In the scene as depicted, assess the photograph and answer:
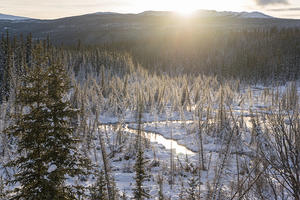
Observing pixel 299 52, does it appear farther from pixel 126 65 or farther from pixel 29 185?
pixel 29 185

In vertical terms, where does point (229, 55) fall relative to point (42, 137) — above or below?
above

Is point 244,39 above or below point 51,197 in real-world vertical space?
above

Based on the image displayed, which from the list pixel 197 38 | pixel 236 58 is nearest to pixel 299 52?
pixel 236 58

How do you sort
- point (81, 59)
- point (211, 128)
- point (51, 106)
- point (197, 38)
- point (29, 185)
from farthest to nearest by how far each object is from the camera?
point (197, 38)
point (81, 59)
point (211, 128)
point (51, 106)
point (29, 185)

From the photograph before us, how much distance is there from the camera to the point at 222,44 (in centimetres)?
10675

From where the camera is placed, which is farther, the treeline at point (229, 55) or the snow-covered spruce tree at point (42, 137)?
the treeline at point (229, 55)

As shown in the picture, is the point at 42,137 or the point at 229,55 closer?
the point at 42,137

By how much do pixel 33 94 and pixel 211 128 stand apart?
12.4 meters

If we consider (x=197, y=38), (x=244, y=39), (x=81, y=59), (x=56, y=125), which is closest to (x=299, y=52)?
(x=244, y=39)

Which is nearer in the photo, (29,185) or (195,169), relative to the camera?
(29,185)

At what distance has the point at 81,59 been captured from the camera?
202ft

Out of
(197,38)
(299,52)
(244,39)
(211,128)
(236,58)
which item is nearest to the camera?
(211,128)

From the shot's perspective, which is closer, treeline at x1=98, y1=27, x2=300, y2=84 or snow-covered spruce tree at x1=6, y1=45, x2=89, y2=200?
snow-covered spruce tree at x1=6, y1=45, x2=89, y2=200

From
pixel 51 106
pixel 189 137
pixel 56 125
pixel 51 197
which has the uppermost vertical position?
pixel 51 106
